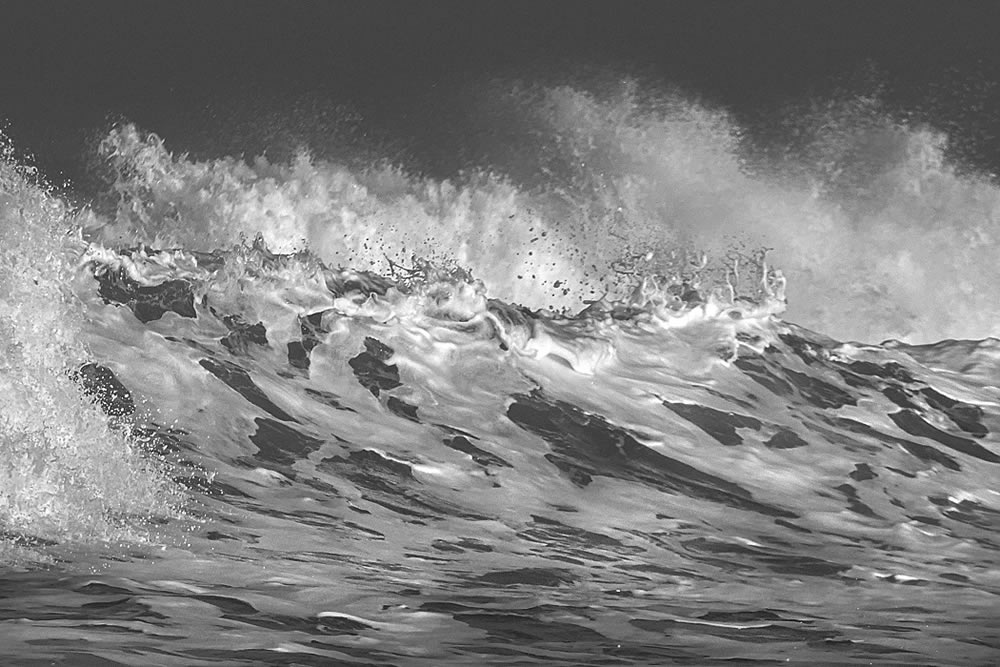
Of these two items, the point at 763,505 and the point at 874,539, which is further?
the point at 763,505

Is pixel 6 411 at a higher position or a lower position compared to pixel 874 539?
lower

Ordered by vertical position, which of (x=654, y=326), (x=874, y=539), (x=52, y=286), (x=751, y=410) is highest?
(x=654, y=326)

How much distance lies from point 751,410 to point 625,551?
69.2ft

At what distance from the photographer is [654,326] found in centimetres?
5406

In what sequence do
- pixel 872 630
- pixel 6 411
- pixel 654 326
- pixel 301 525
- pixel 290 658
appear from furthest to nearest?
pixel 654 326
pixel 6 411
pixel 301 525
pixel 872 630
pixel 290 658

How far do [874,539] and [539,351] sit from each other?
20.9m

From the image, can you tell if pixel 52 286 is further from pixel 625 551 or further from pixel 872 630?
pixel 872 630

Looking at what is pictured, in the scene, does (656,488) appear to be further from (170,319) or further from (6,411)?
(170,319)

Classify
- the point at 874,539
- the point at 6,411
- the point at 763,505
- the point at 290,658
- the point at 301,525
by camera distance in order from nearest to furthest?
the point at 290,658
the point at 301,525
the point at 6,411
the point at 874,539
the point at 763,505

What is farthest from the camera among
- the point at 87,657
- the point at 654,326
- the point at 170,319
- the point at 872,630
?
the point at 654,326

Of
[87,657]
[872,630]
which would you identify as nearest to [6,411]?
[87,657]

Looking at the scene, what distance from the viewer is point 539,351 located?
49.3 metres

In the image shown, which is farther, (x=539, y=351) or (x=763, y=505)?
(x=539, y=351)

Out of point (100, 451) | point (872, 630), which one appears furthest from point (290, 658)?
point (100, 451)
